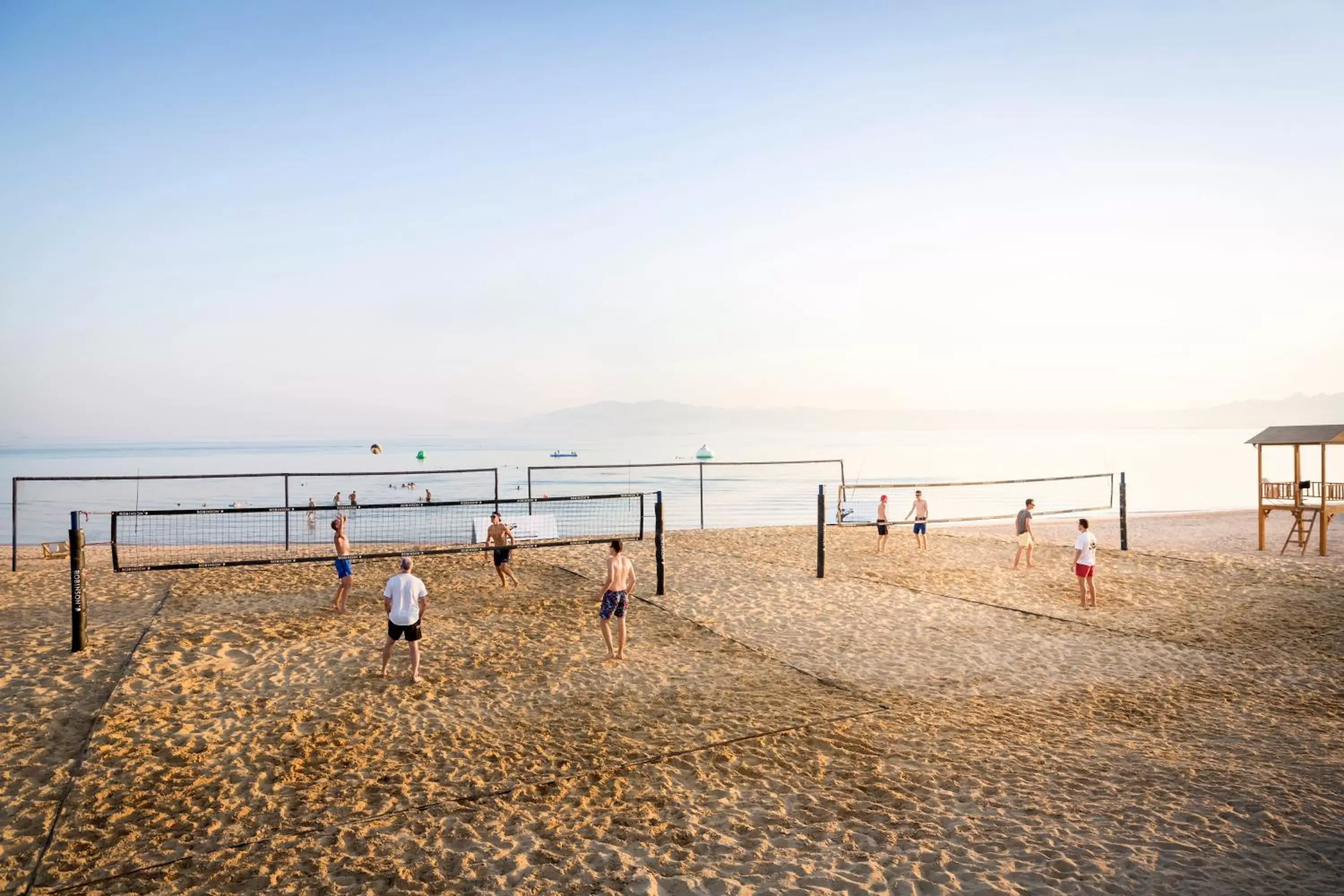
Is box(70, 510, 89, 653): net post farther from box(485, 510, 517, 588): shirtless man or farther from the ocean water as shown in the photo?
box(485, 510, 517, 588): shirtless man

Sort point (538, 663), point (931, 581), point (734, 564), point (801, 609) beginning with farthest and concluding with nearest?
point (734, 564), point (931, 581), point (801, 609), point (538, 663)

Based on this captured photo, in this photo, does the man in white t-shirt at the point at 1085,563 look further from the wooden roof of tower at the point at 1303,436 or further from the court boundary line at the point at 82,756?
the court boundary line at the point at 82,756

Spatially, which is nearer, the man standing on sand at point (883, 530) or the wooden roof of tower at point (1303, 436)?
the wooden roof of tower at point (1303, 436)

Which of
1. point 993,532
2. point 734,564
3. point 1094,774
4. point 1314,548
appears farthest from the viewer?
point 993,532

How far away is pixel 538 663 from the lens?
411 inches

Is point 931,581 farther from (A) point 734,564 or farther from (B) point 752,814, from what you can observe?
(B) point 752,814

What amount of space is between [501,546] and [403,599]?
5.16 m

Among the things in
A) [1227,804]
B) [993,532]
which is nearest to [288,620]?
[1227,804]

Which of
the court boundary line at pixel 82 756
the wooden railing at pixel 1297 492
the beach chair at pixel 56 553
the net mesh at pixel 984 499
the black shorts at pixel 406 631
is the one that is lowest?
the net mesh at pixel 984 499

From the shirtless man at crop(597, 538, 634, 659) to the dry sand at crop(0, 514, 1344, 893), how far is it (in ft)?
1.50

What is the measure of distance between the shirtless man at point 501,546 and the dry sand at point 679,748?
939mm

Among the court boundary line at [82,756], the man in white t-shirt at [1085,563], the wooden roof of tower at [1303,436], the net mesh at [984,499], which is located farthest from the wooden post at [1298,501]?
the court boundary line at [82,756]

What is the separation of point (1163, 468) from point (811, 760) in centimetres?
8645

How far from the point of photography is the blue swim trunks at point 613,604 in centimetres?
1052
